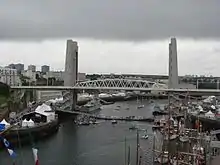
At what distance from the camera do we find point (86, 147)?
12.1 metres

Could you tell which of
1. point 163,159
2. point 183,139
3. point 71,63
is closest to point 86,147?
point 183,139

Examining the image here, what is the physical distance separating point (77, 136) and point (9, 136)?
9.68 ft

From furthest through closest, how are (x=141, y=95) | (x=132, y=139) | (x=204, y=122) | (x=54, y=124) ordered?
(x=141, y=95)
(x=204, y=122)
(x=54, y=124)
(x=132, y=139)

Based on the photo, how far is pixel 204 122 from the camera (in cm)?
1694

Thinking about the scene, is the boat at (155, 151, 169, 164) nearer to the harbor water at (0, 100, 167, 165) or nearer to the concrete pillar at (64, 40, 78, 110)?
the harbor water at (0, 100, 167, 165)

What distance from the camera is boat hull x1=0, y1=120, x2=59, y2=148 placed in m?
11.9

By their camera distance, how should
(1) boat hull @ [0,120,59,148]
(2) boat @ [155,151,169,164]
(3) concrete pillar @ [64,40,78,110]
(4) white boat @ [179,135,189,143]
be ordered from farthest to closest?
(3) concrete pillar @ [64,40,78,110]
(1) boat hull @ [0,120,59,148]
(4) white boat @ [179,135,189,143]
(2) boat @ [155,151,169,164]

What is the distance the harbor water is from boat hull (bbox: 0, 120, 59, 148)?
0.30 metres

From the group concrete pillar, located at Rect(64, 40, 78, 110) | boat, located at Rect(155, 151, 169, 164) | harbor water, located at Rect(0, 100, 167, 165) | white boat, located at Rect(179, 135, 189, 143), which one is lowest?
harbor water, located at Rect(0, 100, 167, 165)

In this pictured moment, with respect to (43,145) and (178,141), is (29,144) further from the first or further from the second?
(178,141)

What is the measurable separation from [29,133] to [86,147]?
182cm

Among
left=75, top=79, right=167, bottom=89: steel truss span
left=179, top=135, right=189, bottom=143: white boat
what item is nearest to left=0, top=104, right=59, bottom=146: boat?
left=179, top=135, right=189, bottom=143: white boat

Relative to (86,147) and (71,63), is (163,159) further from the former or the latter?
(71,63)

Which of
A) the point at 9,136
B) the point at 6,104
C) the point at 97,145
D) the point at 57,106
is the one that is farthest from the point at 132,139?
the point at 57,106
